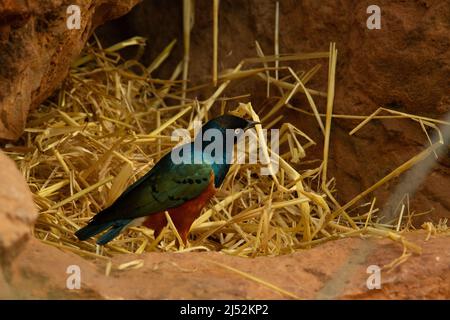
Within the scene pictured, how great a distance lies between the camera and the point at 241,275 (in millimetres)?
3484

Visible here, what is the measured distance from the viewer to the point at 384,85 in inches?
205

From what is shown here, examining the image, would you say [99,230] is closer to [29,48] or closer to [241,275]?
[29,48]

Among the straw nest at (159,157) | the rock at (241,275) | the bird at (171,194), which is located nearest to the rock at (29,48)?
the straw nest at (159,157)

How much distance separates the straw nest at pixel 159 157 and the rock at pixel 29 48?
16.6 inches

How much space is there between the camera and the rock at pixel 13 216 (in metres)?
2.95

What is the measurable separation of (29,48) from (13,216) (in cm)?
163

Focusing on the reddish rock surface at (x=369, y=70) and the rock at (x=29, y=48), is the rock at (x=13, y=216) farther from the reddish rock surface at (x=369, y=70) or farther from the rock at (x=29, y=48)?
the reddish rock surface at (x=369, y=70)

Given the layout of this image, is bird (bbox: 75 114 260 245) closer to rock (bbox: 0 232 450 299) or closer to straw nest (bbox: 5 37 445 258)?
straw nest (bbox: 5 37 445 258)

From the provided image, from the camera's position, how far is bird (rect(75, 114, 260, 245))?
4363mm

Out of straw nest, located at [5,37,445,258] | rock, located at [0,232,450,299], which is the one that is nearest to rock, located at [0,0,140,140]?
straw nest, located at [5,37,445,258]

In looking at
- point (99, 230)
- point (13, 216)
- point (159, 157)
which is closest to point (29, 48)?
point (99, 230)

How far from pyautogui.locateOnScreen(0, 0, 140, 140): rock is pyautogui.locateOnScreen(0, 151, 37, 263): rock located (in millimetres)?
1299

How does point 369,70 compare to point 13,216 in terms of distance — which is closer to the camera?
point 13,216

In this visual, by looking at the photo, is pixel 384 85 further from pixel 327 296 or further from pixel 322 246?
pixel 327 296
